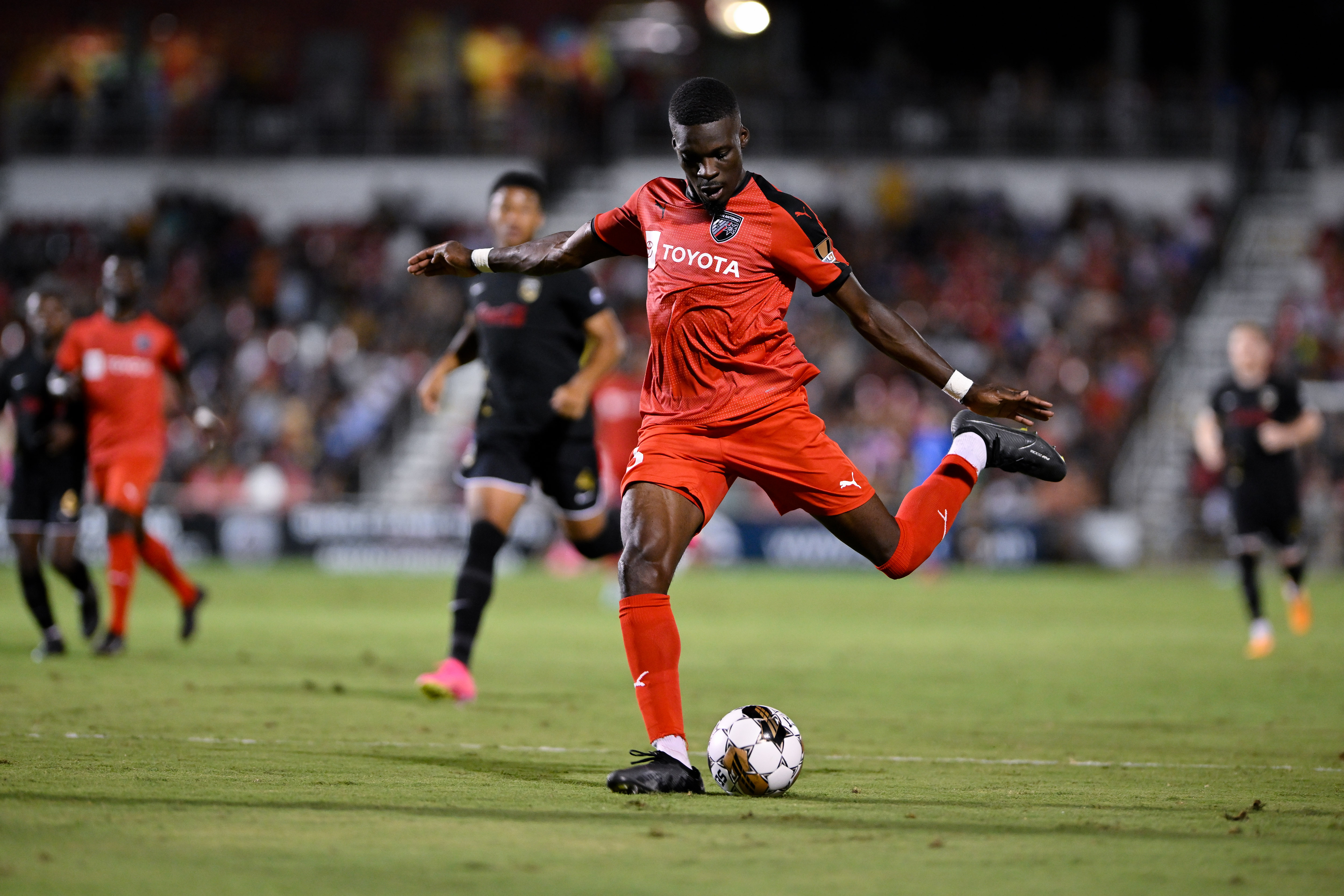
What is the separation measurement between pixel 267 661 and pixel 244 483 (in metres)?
15.7

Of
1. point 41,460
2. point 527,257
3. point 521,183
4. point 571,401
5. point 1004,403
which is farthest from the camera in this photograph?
point 41,460

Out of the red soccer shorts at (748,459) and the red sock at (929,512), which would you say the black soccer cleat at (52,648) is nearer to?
the red soccer shorts at (748,459)

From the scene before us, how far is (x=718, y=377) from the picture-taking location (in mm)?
6023

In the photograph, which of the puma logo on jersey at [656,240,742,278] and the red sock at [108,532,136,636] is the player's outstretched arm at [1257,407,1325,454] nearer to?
the puma logo on jersey at [656,240,742,278]

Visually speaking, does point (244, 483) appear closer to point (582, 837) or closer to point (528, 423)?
point (528, 423)

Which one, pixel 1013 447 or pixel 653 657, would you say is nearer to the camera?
pixel 653 657

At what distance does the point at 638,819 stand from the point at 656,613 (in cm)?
98

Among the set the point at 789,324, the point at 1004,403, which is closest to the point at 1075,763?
the point at 1004,403

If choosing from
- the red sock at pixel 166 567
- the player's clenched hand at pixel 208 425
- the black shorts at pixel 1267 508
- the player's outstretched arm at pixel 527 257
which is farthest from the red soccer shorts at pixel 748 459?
the black shorts at pixel 1267 508

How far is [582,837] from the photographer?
4680 mm

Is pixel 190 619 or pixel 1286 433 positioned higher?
pixel 1286 433

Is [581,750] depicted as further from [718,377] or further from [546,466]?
[546,466]

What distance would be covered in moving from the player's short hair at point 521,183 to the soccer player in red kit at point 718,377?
111 inches

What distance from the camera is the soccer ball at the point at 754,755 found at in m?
5.65
